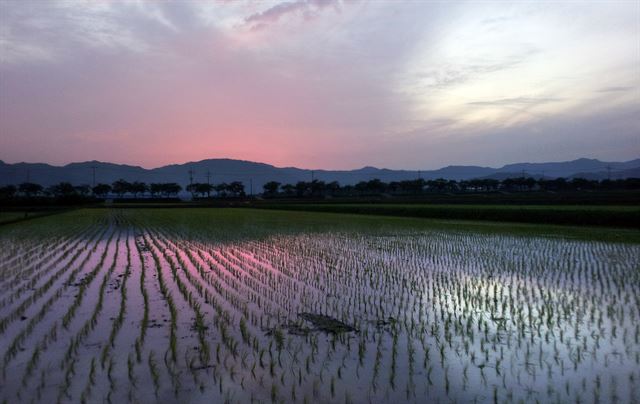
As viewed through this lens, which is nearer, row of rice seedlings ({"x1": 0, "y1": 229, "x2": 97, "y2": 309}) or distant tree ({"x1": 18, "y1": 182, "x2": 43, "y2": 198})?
row of rice seedlings ({"x1": 0, "y1": 229, "x2": 97, "y2": 309})

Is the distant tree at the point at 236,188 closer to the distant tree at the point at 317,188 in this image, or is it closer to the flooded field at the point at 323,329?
the distant tree at the point at 317,188

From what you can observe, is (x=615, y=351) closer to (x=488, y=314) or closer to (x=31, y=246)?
(x=488, y=314)

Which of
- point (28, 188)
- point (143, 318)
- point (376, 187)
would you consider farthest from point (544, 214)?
point (28, 188)

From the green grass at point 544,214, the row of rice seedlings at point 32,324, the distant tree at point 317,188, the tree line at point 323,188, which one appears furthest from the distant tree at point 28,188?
the row of rice seedlings at point 32,324

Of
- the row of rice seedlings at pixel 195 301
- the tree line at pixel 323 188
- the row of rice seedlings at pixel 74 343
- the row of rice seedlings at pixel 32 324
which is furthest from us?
the tree line at pixel 323 188

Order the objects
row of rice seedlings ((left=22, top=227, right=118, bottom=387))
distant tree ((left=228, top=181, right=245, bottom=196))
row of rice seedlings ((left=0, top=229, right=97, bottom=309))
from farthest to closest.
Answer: distant tree ((left=228, top=181, right=245, bottom=196)) < row of rice seedlings ((left=0, top=229, right=97, bottom=309)) < row of rice seedlings ((left=22, top=227, right=118, bottom=387))

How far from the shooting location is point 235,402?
322 cm

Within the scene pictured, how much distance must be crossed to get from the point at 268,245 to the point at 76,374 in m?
9.67

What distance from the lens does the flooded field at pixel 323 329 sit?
3.49 m

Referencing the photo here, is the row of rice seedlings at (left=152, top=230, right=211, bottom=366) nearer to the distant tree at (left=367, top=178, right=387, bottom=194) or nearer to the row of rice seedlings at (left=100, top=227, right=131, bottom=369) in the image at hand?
the row of rice seedlings at (left=100, top=227, right=131, bottom=369)

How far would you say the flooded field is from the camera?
137 inches

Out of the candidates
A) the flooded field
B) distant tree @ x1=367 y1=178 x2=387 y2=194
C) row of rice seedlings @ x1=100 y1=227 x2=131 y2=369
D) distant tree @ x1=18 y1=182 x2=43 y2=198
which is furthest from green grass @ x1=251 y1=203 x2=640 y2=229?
distant tree @ x1=18 y1=182 x2=43 y2=198

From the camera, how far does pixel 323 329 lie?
4.97m

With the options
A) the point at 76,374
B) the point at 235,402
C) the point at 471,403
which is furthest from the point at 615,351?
the point at 76,374
